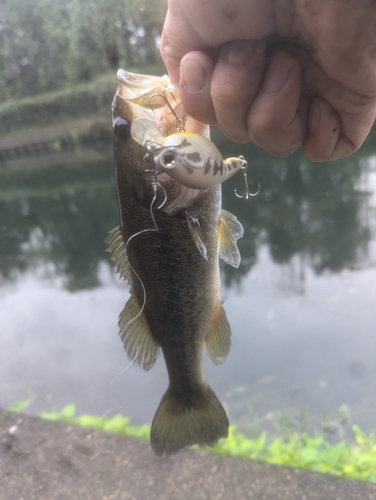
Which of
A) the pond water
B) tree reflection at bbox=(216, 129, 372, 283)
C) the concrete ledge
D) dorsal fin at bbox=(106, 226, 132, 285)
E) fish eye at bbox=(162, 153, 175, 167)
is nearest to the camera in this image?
fish eye at bbox=(162, 153, 175, 167)

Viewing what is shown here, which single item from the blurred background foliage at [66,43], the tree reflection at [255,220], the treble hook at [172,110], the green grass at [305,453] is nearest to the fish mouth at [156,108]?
the treble hook at [172,110]

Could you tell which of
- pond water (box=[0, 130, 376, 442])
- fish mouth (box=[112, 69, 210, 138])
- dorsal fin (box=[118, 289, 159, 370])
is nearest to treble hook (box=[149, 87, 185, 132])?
fish mouth (box=[112, 69, 210, 138])

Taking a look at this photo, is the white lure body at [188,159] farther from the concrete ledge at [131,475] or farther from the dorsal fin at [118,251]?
the concrete ledge at [131,475]

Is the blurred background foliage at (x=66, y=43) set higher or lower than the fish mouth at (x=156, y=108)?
lower

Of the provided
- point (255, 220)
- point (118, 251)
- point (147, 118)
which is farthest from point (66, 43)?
point (147, 118)

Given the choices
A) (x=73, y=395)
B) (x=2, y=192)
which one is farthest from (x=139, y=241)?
(x=2, y=192)

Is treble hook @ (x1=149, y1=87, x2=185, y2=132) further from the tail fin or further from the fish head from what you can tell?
the tail fin

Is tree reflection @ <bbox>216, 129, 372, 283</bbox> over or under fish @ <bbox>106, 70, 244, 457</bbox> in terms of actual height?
under
